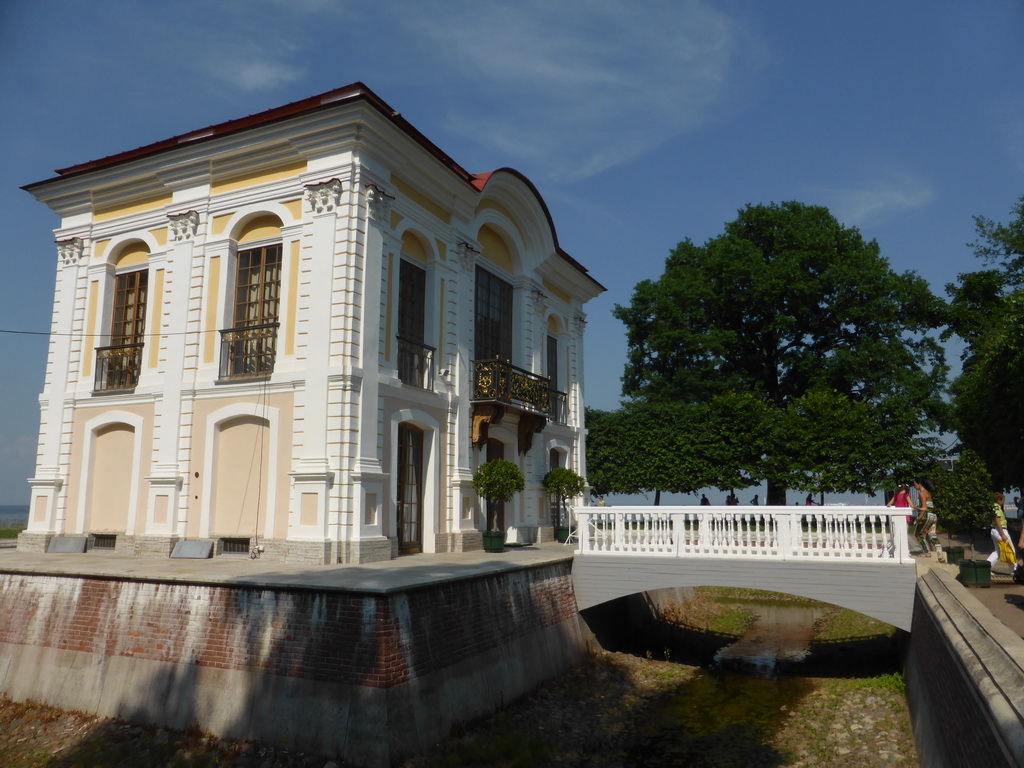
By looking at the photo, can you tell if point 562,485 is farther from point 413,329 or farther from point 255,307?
point 255,307

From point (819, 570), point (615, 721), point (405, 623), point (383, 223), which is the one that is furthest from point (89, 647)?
point (819, 570)

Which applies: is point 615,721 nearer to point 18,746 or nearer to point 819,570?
point 819,570

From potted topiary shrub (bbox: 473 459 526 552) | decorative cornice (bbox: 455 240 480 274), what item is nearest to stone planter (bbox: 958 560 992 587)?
potted topiary shrub (bbox: 473 459 526 552)

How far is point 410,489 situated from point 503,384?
142 inches

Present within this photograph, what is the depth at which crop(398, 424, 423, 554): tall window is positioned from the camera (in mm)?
A: 15836

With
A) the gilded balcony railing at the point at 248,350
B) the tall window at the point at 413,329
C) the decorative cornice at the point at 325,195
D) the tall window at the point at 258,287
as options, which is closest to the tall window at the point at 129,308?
the tall window at the point at 258,287

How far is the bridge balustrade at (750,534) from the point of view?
496 inches

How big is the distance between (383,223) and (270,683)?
354 inches

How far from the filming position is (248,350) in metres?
15.5

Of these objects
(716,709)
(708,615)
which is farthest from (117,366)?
(708,615)

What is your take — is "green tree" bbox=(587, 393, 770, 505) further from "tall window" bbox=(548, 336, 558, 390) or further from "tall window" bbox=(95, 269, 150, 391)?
"tall window" bbox=(95, 269, 150, 391)

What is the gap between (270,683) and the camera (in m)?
9.57

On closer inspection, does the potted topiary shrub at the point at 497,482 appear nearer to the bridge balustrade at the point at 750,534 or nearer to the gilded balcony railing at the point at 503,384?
the gilded balcony railing at the point at 503,384

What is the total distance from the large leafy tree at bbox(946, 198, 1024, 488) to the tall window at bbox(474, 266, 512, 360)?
1260 cm
